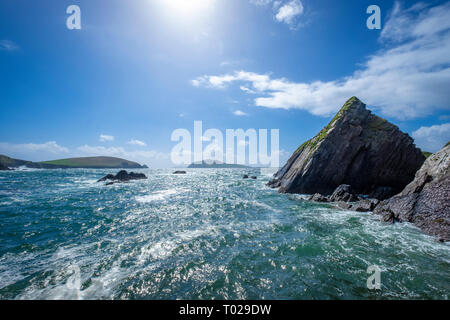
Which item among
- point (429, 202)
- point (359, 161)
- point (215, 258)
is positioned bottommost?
point (215, 258)

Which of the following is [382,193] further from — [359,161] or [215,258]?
[215,258]

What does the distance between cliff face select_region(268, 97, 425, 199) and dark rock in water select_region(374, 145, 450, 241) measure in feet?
47.9

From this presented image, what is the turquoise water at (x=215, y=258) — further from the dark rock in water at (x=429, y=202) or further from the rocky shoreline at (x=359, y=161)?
the rocky shoreline at (x=359, y=161)

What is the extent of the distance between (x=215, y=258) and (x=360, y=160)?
36.9m

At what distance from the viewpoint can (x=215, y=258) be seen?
1112 cm

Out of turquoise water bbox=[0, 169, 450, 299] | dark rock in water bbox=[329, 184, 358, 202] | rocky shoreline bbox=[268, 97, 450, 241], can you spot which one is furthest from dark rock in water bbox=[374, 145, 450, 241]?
rocky shoreline bbox=[268, 97, 450, 241]

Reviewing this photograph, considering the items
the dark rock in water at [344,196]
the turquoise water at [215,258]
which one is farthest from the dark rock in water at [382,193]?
the turquoise water at [215,258]

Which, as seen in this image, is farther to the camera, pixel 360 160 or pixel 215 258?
pixel 360 160

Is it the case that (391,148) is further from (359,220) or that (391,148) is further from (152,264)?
(152,264)

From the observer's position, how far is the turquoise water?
8.23m

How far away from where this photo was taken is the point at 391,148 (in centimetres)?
3488

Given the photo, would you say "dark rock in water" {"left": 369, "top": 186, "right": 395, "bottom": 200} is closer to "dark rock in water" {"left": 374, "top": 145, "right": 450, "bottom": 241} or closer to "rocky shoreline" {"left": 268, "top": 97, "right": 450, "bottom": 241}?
"rocky shoreline" {"left": 268, "top": 97, "right": 450, "bottom": 241}

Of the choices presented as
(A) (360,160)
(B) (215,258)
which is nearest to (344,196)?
→ (A) (360,160)

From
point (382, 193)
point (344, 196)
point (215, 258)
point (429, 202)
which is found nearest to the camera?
point (215, 258)
